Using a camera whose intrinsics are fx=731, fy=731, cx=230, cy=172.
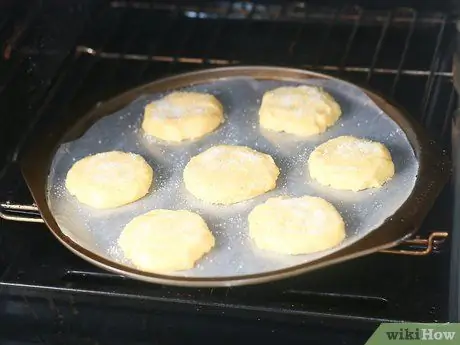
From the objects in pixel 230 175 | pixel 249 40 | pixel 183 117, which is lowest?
pixel 230 175

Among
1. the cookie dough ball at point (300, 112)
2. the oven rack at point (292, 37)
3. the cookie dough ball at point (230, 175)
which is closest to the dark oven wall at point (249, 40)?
the oven rack at point (292, 37)

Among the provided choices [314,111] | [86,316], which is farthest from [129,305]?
[314,111]

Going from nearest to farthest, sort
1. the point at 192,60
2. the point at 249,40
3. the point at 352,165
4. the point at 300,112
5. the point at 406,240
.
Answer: the point at 406,240 < the point at 352,165 < the point at 300,112 < the point at 192,60 < the point at 249,40

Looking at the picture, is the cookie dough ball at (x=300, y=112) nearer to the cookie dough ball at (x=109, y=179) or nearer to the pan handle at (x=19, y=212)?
the cookie dough ball at (x=109, y=179)

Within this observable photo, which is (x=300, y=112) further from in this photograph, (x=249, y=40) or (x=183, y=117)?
(x=249, y=40)

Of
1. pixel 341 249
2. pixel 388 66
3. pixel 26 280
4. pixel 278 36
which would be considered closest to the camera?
pixel 341 249

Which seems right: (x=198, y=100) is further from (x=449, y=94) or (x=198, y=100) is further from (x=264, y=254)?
(x=449, y=94)

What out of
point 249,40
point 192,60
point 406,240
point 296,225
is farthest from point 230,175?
point 249,40

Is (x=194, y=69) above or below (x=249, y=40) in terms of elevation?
below
